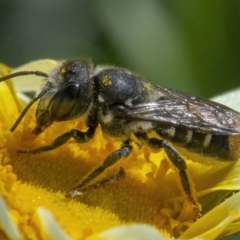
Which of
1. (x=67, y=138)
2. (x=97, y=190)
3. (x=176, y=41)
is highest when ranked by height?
(x=176, y=41)

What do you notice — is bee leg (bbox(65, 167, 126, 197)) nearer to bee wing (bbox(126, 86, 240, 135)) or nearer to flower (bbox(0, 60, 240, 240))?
flower (bbox(0, 60, 240, 240))

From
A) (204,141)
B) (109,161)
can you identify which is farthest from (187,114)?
(109,161)

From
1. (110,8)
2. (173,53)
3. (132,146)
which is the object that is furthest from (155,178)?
(110,8)

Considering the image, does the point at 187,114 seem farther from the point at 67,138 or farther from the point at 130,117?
the point at 67,138

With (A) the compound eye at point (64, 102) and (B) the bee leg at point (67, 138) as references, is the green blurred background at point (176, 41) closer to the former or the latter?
(B) the bee leg at point (67, 138)

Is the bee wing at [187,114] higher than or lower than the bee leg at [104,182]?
higher

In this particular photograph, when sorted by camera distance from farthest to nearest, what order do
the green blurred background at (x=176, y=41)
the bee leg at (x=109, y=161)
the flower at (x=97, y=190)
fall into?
the green blurred background at (x=176, y=41) < the bee leg at (x=109, y=161) < the flower at (x=97, y=190)

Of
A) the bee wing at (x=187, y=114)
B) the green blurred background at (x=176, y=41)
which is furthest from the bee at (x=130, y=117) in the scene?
the green blurred background at (x=176, y=41)

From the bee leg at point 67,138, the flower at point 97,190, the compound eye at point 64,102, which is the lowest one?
the flower at point 97,190

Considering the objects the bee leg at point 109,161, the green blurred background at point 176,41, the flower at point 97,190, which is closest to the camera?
the flower at point 97,190
